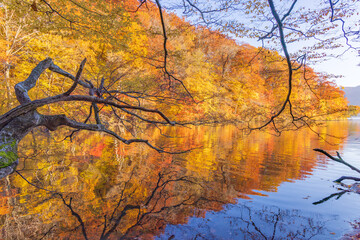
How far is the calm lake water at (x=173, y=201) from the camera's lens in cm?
365

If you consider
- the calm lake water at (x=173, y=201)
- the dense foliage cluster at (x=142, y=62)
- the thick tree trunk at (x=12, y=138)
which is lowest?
the calm lake water at (x=173, y=201)

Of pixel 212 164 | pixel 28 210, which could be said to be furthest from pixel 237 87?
pixel 28 210

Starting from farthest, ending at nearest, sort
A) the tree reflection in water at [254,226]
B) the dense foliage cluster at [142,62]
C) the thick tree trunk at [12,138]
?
1. the dense foliage cluster at [142,62]
2. the tree reflection in water at [254,226]
3. the thick tree trunk at [12,138]

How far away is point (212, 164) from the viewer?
8.10 m

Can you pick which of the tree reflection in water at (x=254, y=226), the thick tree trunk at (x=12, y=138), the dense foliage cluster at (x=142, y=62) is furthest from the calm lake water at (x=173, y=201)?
the dense foliage cluster at (x=142, y=62)

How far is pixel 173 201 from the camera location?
15.6 ft

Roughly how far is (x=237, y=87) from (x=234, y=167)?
18.6 meters

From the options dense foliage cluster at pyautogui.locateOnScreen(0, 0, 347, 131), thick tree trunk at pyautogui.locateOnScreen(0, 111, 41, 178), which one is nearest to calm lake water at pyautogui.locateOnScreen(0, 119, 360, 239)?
thick tree trunk at pyautogui.locateOnScreen(0, 111, 41, 178)

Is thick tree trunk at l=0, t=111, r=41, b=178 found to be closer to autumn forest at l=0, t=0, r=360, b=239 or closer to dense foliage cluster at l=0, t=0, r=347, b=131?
autumn forest at l=0, t=0, r=360, b=239

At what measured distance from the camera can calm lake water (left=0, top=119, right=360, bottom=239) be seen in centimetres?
365

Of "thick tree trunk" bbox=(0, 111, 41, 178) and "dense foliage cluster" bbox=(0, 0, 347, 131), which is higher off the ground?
"dense foliage cluster" bbox=(0, 0, 347, 131)

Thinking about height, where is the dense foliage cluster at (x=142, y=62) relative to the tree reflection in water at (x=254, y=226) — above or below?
above

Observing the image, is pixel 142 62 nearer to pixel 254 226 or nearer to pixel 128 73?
pixel 128 73

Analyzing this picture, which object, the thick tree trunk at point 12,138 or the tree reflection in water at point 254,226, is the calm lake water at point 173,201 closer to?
the tree reflection in water at point 254,226
